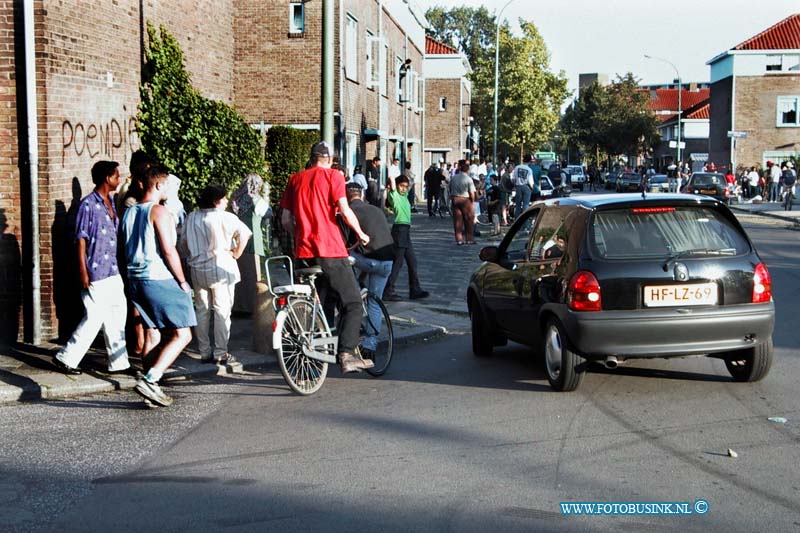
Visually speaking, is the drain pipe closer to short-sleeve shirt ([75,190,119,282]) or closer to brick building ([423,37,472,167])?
short-sleeve shirt ([75,190,119,282])

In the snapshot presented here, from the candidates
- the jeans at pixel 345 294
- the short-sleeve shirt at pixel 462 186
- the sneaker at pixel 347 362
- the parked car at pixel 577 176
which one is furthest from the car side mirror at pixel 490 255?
the parked car at pixel 577 176

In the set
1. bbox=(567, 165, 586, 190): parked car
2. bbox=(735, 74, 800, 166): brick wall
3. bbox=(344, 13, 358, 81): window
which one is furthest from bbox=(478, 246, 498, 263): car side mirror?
bbox=(567, 165, 586, 190): parked car

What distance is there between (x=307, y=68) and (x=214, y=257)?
1649 cm

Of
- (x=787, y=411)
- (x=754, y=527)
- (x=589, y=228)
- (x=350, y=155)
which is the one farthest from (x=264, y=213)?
(x=350, y=155)

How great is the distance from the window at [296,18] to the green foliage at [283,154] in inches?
219

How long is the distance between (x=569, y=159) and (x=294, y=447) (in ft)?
403

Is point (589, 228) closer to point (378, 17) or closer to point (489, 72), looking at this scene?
point (378, 17)

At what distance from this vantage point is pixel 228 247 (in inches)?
356

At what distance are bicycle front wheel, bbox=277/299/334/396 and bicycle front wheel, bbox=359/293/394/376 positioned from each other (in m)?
0.60

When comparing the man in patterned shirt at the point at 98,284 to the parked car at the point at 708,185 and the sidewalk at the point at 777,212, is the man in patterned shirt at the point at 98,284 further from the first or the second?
the parked car at the point at 708,185

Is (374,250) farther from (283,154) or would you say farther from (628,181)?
(628,181)

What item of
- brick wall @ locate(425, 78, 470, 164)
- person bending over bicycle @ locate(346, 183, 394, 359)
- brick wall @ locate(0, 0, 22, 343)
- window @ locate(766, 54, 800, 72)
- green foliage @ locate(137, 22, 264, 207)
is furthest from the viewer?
window @ locate(766, 54, 800, 72)

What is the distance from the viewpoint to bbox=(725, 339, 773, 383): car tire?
25.9 feet

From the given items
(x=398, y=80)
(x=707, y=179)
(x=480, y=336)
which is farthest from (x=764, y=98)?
(x=480, y=336)
